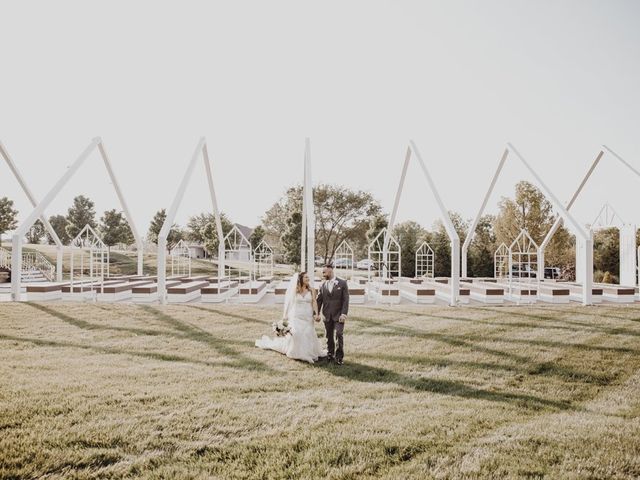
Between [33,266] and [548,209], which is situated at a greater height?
[548,209]

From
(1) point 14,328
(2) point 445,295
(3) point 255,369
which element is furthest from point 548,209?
(1) point 14,328

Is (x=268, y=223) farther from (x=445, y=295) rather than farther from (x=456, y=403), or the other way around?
(x=456, y=403)

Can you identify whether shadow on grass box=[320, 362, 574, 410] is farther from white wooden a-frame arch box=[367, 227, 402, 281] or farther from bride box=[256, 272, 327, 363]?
white wooden a-frame arch box=[367, 227, 402, 281]

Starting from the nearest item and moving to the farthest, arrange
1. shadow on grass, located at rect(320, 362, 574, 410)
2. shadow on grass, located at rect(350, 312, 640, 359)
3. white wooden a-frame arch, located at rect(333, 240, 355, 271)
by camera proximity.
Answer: shadow on grass, located at rect(320, 362, 574, 410) → shadow on grass, located at rect(350, 312, 640, 359) → white wooden a-frame arch, located at rect(333, 240, 355, 271)

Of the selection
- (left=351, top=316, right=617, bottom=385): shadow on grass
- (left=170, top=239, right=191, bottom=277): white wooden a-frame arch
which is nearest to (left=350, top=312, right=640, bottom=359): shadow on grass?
(left=351, top=316, right=617, bottom=385): shadow on grass

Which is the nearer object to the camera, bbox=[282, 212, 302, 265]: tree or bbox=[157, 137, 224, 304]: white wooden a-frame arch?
bbox=[157, 137, 224, 304]: white wooden a-frame arch

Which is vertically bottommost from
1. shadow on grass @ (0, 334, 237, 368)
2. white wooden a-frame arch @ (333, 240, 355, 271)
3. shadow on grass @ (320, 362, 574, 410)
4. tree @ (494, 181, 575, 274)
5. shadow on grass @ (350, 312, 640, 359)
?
shadow on grass @ (320, 362, 574, 410)

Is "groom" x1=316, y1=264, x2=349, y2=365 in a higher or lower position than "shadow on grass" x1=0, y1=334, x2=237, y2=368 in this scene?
higher

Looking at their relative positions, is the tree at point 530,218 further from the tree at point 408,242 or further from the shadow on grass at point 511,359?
the shadow on grass at point 511,359

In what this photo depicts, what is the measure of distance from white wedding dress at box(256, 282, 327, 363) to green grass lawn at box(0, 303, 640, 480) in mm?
257

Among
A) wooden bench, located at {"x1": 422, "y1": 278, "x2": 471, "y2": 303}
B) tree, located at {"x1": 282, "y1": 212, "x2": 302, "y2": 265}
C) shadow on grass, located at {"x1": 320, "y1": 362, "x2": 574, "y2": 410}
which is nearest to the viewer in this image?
shadow on grass, located at {"x1": 320, "y1": 362, "x2": 574, "y2": 410}

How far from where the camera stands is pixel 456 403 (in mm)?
5688

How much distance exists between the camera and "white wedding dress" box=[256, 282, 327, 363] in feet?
26.0

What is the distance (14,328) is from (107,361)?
4.49 meters
